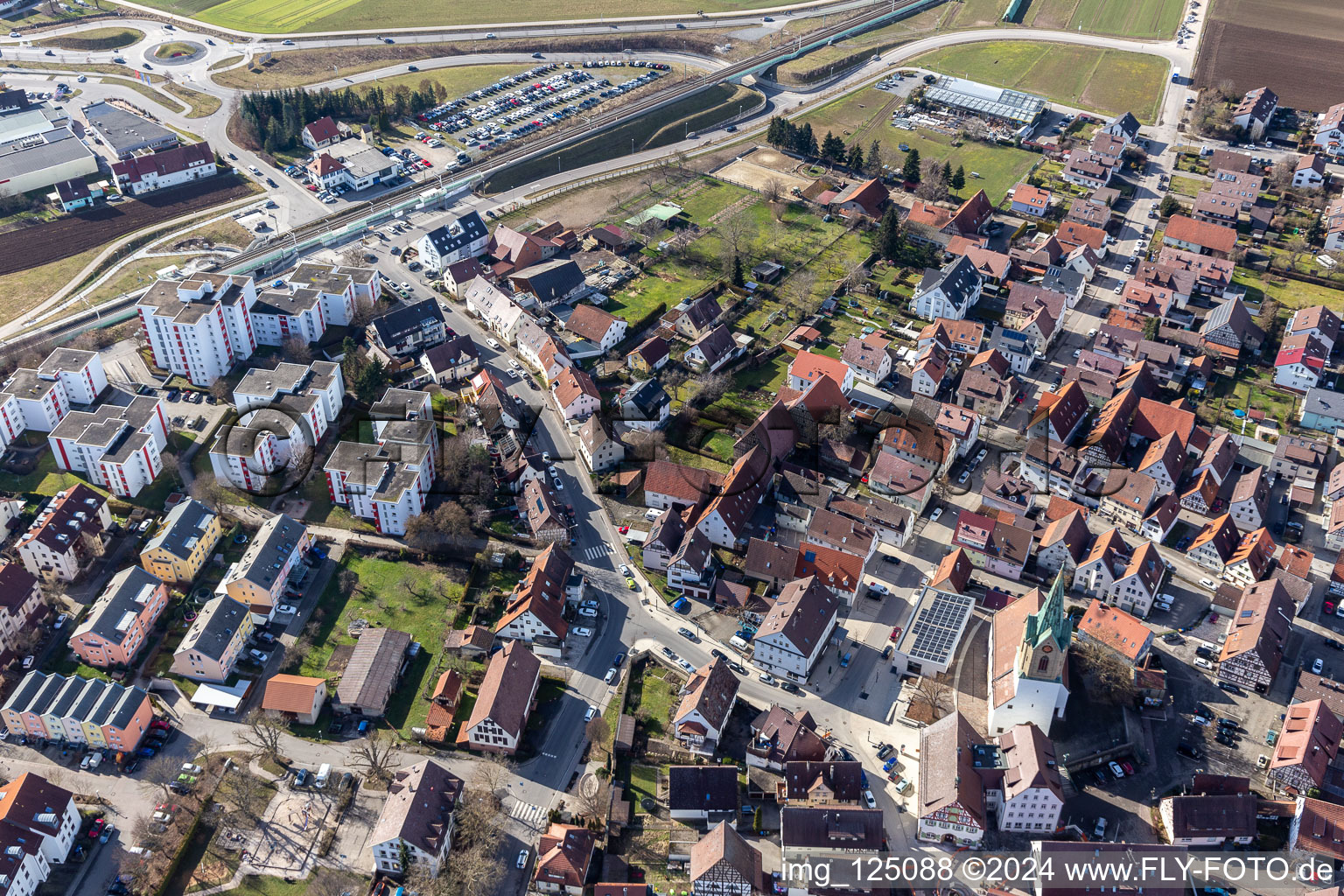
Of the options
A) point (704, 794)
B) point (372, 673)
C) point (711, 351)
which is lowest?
point (704, 794)

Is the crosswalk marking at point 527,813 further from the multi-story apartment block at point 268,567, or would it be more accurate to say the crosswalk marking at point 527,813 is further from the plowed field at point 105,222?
the plowed field at point 105,222

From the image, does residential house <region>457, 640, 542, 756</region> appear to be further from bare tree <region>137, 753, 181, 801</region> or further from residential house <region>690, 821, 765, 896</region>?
bare tree <region>137, 753, 181, 801</region>

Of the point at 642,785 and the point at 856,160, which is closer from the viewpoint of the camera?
the point at 642,785

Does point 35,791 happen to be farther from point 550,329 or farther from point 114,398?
point 550,329

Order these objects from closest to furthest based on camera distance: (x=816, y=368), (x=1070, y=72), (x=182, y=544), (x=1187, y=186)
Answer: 1. (x=182, y=544)
2. (x=816, y=368)
3. (x=1187, y=186)
4. (x=1070, y=72)

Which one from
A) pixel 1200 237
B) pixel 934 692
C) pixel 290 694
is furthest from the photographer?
pixel 1200 237

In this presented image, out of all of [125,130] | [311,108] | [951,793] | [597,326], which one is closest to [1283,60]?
[597,326]

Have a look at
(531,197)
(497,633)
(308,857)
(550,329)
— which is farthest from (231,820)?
(531,197)

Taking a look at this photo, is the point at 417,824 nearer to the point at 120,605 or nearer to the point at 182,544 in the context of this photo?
the point at 120,605
